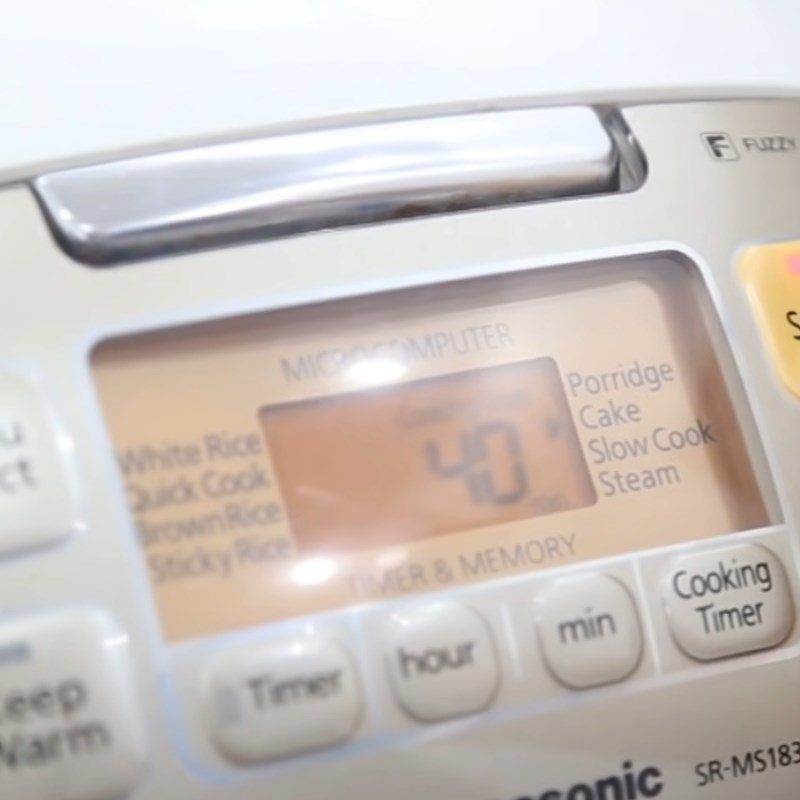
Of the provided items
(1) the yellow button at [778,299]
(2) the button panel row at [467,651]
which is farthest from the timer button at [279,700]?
(1) the yellow button at [778,299]

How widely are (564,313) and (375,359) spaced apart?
57mm

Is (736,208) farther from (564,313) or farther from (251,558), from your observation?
(251,558)

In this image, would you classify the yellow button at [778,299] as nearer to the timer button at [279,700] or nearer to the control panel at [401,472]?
the control panel at [401,472]

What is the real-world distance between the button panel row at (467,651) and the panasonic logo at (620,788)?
3cm

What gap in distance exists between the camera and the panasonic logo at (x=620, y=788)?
1.05 ft

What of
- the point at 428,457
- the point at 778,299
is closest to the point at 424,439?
the point at 428,457

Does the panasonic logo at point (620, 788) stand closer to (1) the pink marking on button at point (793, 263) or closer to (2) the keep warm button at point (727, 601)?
(2) the keep warm button at point (727, 601)

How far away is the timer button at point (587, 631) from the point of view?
0.32 metres

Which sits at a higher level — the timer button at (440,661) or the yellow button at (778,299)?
the yellow button at (778,299)

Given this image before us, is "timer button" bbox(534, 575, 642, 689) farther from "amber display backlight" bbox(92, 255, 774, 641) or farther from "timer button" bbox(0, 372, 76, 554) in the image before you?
"timer button" bbox(0, 372, 76, 554)

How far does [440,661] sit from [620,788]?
61 mm

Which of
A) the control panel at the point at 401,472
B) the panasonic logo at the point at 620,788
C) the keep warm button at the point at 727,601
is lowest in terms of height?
the panasonic logo at the point at 620,788

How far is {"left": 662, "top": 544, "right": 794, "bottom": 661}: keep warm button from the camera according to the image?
1.09ft

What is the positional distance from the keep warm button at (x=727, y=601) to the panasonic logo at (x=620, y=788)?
1.3 inches
